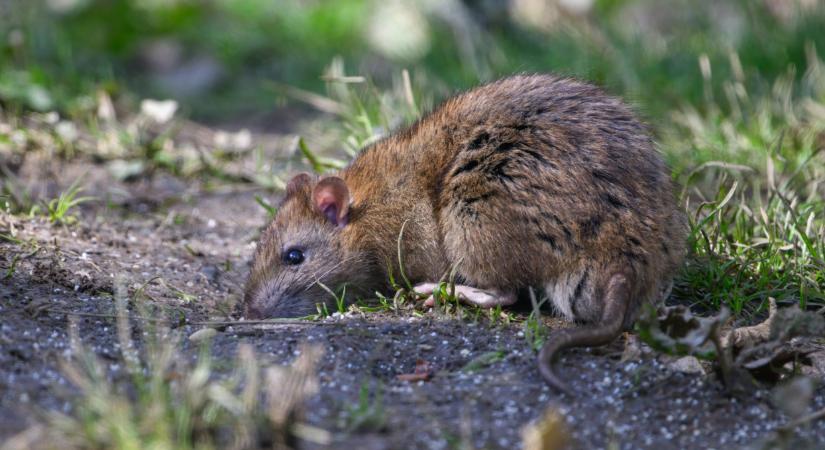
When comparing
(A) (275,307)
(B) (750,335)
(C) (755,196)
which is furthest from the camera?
(C) (755,196)

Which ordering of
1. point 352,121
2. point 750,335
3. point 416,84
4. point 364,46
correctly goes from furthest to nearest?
1. point 364,46
2. point 416,84
3. point 352,121
4. point 750,335

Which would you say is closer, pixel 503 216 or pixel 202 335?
pixel 202 335

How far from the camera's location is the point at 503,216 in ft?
13.6

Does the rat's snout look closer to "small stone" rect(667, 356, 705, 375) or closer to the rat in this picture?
the rat

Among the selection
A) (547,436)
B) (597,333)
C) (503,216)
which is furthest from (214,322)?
(547,436)

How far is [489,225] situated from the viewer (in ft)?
13.8

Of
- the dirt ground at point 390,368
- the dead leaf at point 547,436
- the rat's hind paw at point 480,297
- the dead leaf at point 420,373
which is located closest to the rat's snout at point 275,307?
the dirt ground at point 390,368

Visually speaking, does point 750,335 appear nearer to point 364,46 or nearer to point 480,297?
point 480,297

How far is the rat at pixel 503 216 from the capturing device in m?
3.99

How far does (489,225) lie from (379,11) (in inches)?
270

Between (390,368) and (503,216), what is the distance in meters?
0.91

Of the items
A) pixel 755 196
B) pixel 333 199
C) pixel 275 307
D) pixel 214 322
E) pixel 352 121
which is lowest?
pixel 275 307

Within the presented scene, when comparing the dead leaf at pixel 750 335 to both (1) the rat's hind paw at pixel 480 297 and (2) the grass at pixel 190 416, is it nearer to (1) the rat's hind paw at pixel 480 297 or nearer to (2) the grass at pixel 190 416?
(1) the rat's hind paw at pixel 480 297

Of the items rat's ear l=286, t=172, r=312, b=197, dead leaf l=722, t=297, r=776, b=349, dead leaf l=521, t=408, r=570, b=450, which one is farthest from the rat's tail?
rat's ear l=286, t=172, r=312, b=197
